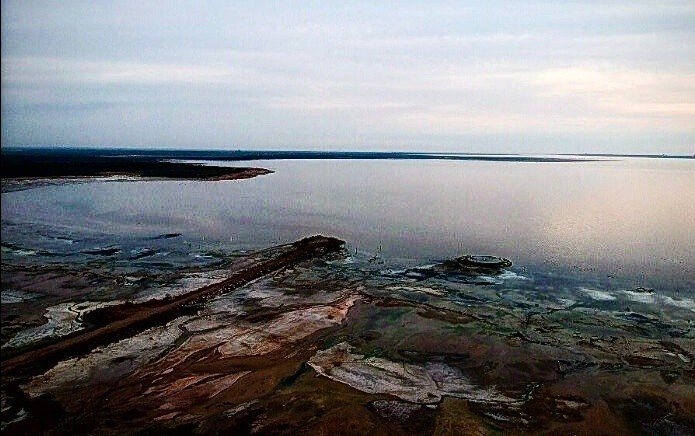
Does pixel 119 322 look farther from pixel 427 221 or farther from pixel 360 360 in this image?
pixel 427 221

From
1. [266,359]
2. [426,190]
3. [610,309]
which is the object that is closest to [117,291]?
[266,359]

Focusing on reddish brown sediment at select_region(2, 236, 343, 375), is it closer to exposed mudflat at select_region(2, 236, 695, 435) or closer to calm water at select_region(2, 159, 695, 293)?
exposed mudflat at select_region(2, 236, 695, 435)

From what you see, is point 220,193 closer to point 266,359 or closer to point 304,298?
point 304,298

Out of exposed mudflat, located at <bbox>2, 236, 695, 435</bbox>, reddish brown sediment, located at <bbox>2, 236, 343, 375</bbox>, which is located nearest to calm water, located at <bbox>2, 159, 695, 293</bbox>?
reddish brown sediment, located at <bbox>2, 236, 343, 375</bbox>

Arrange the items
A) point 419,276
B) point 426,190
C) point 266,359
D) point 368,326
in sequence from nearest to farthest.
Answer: point 266,359 → point 368,326 → point 419,276 → point 426,190

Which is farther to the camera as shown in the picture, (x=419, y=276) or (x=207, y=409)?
(x=419, y=276)

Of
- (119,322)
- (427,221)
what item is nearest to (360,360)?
(119,322)

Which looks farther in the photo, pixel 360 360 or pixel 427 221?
pixel 427 221
